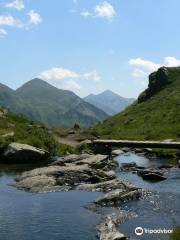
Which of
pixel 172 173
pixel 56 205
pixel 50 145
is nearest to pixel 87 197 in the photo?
pixel 56 205

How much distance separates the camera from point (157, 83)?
19175 centimetres

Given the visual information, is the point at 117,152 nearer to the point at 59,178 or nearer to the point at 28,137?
the point at 28,137

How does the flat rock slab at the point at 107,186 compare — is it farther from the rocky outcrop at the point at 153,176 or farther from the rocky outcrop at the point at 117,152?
the rocky outcrop at the point at 117,152

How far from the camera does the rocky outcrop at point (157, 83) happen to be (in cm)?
19025

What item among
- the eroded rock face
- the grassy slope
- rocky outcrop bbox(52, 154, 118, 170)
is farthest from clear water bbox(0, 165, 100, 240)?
the grassy slope

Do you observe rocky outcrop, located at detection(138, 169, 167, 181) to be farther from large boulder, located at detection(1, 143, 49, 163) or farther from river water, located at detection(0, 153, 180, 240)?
large boulder, located at detection(1, 143, 49, 163)

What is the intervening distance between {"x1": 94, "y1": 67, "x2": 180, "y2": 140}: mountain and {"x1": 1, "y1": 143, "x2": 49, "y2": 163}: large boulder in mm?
39615

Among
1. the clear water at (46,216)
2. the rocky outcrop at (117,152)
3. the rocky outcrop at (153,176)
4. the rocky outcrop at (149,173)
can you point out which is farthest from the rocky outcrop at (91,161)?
the rocky outcrop at (117,152)

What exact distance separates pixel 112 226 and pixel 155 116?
106679 millimetres

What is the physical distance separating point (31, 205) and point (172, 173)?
2664cm

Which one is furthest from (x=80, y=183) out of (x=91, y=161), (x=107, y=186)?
(x=91, y=161)

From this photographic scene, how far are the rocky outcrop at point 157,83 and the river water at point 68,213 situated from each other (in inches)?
5442

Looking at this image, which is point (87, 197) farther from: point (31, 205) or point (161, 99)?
point (161, 99)

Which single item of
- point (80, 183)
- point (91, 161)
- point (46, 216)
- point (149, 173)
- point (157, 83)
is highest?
point (157, 83)
